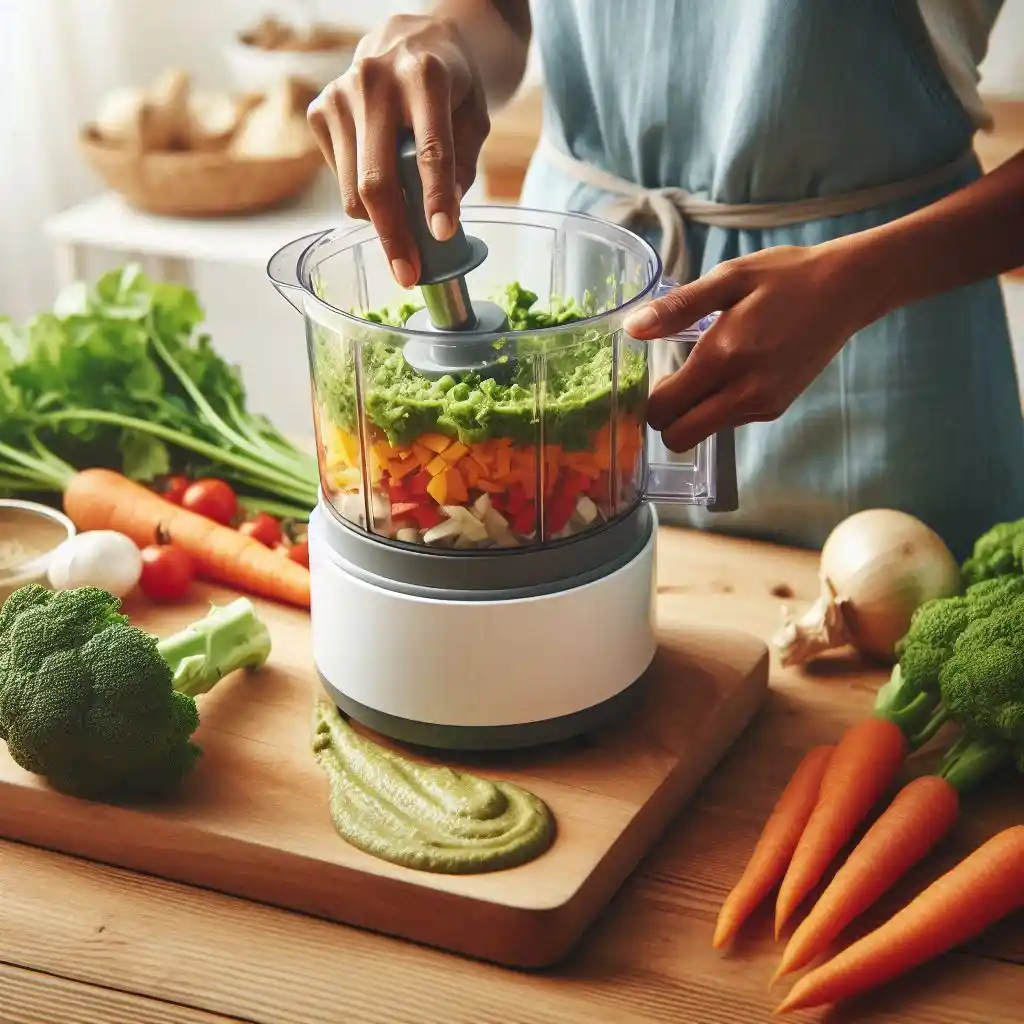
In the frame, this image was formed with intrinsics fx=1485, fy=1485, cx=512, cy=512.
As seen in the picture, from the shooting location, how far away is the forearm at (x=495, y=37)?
145 centimetres

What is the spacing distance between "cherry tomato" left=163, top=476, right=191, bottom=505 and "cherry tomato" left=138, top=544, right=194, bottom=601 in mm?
157

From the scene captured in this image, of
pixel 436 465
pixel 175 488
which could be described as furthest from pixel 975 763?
pixel 175 488

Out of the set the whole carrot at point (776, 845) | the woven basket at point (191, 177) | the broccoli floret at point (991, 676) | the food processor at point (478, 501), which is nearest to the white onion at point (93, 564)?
the food processor at point (478, 501)

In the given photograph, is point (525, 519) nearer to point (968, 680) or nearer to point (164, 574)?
point (968, 680)

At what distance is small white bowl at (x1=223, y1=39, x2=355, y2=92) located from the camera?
264cm

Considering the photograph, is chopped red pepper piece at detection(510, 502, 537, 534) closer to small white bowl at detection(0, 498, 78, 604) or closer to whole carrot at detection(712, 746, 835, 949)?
whole carrot at detection(712, 746, 835, 949)

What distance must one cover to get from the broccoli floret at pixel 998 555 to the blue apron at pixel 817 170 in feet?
0.63

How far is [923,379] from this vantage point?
4.84 ft

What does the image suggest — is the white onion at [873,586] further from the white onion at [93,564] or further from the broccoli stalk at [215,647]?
the white onion at [93,564]

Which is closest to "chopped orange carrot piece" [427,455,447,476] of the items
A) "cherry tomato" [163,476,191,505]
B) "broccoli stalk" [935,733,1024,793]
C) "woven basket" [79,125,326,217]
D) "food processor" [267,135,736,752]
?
"food processor" [267,135,736,752]

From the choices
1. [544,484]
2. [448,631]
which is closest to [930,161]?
[544,484]

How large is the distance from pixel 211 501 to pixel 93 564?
0.21 meters

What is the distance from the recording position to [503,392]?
1.07 meters

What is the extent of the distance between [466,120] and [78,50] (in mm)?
2003
